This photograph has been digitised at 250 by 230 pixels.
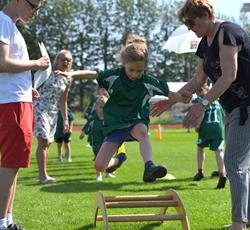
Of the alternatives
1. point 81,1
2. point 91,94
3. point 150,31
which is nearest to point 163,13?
point 150,31

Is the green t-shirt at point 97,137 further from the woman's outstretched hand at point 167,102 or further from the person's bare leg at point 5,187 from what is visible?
the person's bare leg at point 5,187

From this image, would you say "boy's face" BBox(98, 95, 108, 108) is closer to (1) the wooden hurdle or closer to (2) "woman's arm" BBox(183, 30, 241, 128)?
(1) the wooden hurdle

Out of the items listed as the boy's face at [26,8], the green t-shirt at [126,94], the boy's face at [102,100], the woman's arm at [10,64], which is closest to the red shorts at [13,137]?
the woman's arm at [10,64]

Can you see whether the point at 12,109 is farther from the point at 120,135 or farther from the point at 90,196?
the point at 90,196

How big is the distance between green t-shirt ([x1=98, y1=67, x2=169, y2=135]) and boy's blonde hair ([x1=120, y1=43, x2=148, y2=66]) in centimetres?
20

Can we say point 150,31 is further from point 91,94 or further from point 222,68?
point 222,68

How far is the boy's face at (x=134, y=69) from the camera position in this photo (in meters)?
5.96

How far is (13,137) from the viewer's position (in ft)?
15.5

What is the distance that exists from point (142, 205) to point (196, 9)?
1906 millimetres

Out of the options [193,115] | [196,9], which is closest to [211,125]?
[196,9]

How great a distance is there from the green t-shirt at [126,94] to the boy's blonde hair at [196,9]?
4.40 ft

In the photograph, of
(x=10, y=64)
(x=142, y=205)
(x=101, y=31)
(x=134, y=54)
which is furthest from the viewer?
(x=101, y=31)

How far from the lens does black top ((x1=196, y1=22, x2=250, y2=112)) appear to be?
15.5 feet

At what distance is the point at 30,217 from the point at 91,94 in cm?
6269
